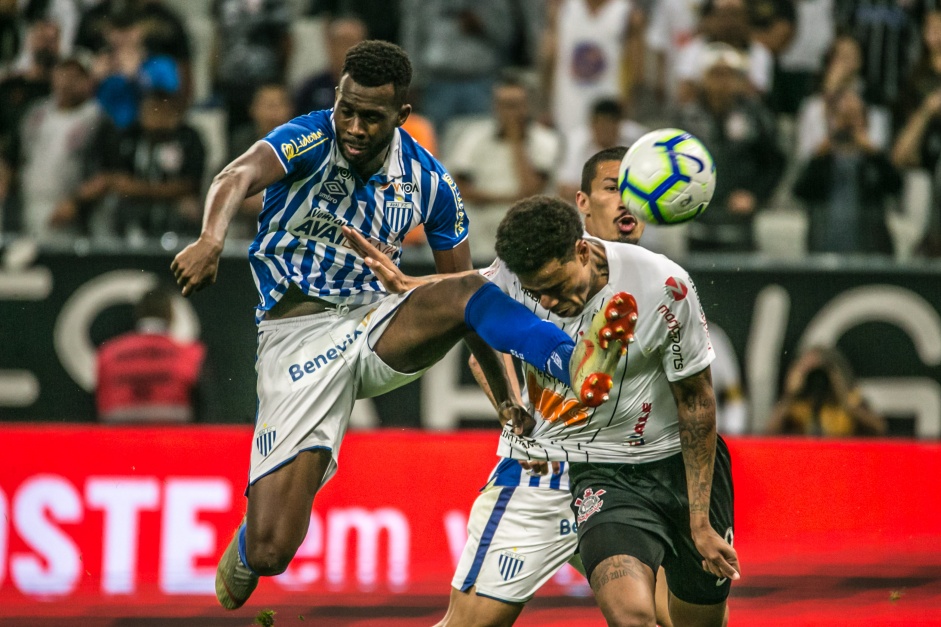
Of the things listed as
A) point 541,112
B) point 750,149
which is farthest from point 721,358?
point 541,112

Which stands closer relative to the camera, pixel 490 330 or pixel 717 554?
pixel 717 554

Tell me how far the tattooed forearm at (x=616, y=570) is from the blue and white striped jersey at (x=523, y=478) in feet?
2.25

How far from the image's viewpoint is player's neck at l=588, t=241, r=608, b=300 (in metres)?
4.74

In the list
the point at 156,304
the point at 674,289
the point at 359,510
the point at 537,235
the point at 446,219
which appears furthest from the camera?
the point at 156,304

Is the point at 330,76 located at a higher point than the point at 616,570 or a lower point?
higher

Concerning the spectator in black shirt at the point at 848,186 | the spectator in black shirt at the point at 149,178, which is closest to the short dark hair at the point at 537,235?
the spectator in black shirt at the point at 149,178

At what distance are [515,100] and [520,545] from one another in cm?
524

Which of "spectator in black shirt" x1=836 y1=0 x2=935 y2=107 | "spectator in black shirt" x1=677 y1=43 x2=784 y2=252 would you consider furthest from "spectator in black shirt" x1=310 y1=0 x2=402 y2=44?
"spectator in black shirt" x1=836 y1=0 x2=935 y2=107

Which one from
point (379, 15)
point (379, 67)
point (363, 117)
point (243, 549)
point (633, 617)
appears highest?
point (379, 15)

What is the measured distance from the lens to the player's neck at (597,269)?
474cm

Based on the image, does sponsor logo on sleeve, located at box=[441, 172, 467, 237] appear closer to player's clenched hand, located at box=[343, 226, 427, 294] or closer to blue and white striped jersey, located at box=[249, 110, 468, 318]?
blue and white striped jersey, located at box=[249, 110, 468, 318]

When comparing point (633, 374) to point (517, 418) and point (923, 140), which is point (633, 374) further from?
point (923, 140)

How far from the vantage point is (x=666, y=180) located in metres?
4.93

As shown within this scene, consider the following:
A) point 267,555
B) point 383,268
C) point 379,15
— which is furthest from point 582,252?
point 379,15
